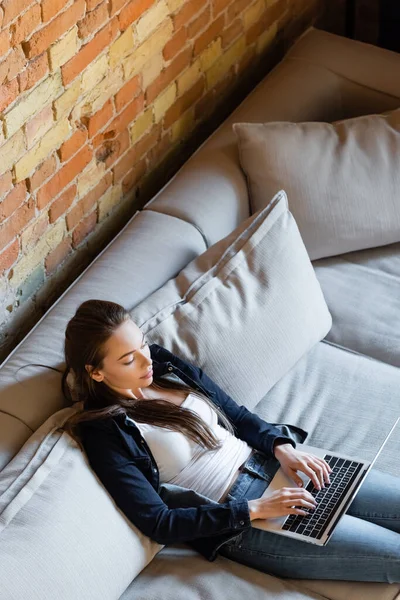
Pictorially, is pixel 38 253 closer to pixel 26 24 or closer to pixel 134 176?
pixel 134 176

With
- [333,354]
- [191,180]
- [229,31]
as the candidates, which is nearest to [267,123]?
[191,180]

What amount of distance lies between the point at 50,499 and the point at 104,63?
1148 mm

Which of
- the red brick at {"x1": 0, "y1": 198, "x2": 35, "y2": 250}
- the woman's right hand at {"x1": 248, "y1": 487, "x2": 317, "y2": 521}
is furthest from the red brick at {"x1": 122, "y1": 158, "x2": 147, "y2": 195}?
the woman's right hand at {"x1": 248, "y1": 487, "x2": 317, "y2": 521}

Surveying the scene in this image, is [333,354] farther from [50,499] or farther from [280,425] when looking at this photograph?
[50,499]

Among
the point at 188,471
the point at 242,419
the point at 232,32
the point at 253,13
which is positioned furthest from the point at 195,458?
the point at 253,13

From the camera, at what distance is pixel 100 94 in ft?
7.64

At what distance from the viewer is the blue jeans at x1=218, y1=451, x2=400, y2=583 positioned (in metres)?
1.87

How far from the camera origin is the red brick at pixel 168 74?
2.57 m

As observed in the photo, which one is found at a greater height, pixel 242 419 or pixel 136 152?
pixel 136 152

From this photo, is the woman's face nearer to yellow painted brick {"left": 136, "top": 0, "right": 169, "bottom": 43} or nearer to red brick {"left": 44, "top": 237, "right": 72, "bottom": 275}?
red brick {"left": 44, "top": 237, "right": 72, "bottom": 275}

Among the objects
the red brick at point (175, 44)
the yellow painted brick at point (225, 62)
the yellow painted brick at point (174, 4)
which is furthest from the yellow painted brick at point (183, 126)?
the yellow painted brick at point (174, 4)

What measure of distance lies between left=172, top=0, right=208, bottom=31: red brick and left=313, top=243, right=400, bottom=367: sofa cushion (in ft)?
2.67

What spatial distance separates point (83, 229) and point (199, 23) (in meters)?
0.77

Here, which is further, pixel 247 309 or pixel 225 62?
pixel 225 62
